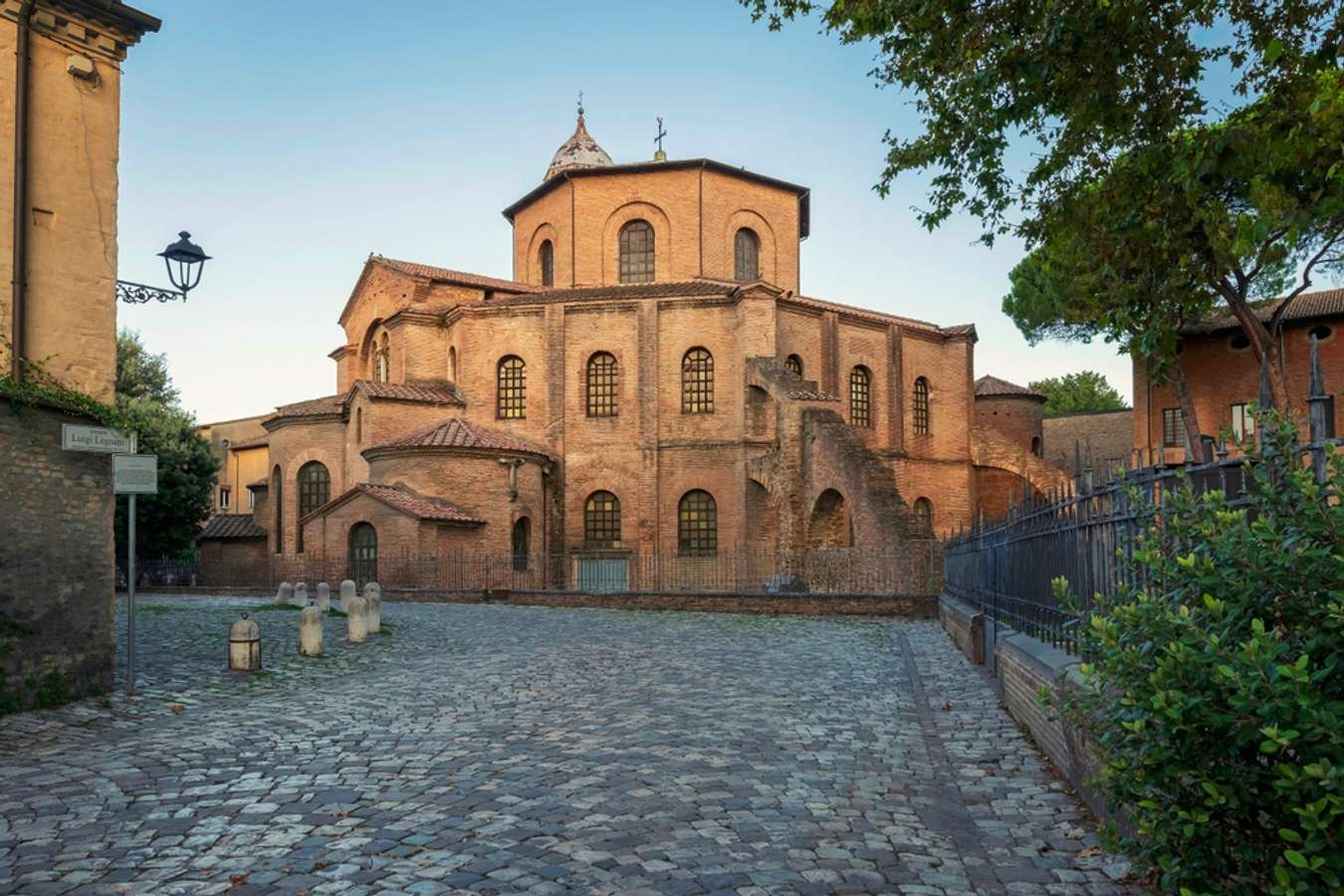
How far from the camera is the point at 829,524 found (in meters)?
28.5

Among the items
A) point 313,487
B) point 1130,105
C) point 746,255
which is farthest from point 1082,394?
point 1130,105

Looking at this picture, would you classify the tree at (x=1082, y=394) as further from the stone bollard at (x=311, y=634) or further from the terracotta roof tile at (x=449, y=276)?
the stone bollard at (x=311, y=634)

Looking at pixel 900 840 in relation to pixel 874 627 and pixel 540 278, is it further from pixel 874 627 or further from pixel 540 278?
pixel 540 278

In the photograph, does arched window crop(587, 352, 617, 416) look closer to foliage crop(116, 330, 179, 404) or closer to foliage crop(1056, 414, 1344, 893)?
foliage crop(116, 330, 179, 404)

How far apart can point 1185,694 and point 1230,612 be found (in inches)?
10.0

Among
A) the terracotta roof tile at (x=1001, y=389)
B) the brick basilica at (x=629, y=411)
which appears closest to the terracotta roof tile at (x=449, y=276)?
the brick basilica at (x=629, y=411)

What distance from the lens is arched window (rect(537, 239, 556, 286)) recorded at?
36.4 metres

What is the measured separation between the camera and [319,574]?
28891 mm

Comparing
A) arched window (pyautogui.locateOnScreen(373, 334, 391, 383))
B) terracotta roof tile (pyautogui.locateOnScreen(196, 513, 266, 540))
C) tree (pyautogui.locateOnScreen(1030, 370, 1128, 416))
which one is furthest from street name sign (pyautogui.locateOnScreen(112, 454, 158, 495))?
tree (pyautogui.locateOnScreen(1030, 370, 1128, 416))

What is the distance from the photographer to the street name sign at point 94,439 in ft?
31.5

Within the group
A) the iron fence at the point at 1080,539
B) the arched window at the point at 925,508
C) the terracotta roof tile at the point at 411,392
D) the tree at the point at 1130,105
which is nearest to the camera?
the iron fence at the point at 1080,539

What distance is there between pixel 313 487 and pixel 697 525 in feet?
41.4

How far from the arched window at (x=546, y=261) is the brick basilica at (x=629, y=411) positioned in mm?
70

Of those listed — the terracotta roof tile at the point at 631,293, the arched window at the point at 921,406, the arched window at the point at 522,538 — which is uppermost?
the terracotta roof tile at the point at 631,293
